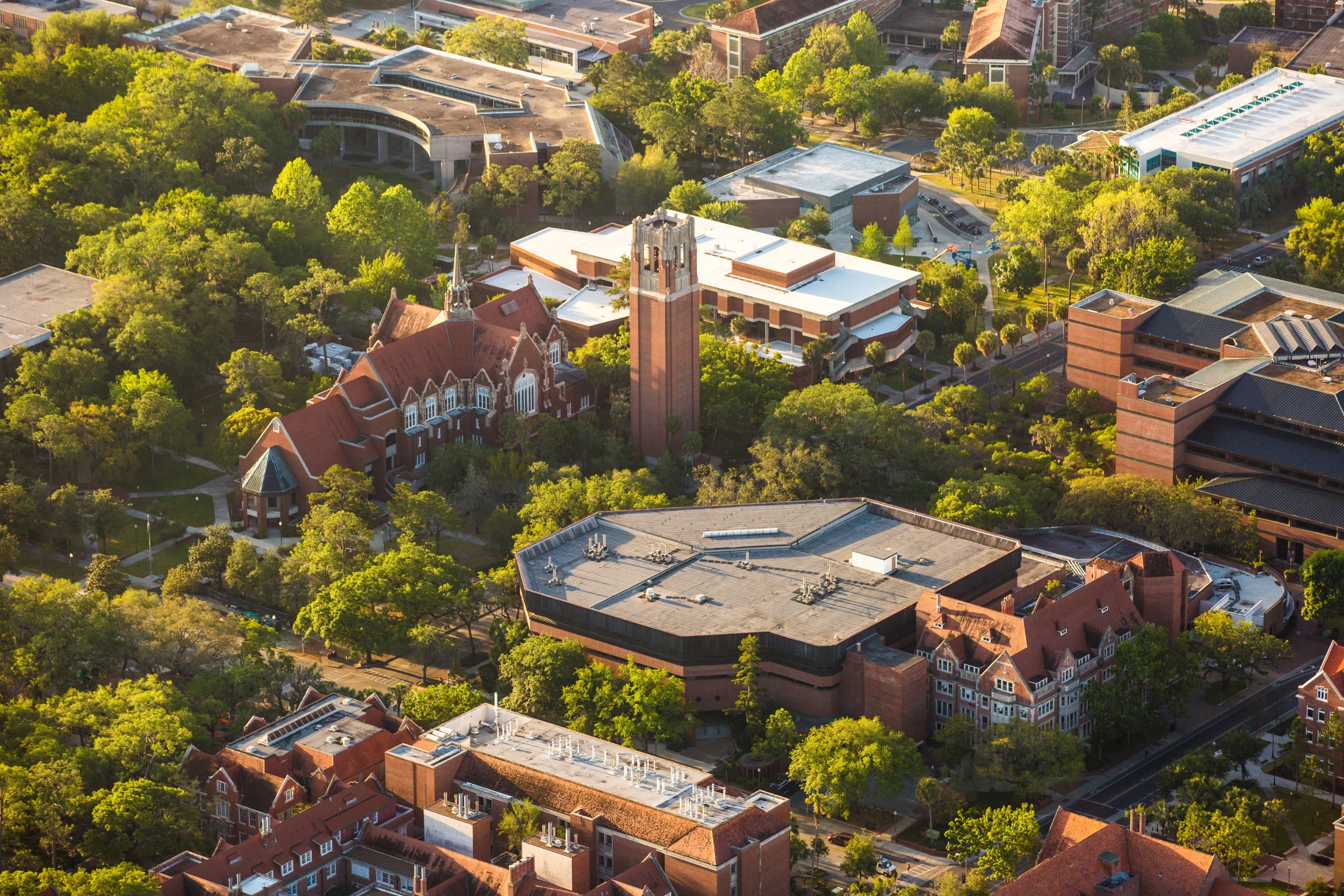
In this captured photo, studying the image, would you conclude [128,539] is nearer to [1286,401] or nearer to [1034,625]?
[1034,625]

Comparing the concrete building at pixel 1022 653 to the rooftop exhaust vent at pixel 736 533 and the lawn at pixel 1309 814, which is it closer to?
the lawn at pixel 1309 814

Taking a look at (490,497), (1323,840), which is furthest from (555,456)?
(1323,840)

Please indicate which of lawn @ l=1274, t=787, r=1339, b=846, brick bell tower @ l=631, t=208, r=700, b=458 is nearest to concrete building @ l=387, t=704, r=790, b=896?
lawn @ l=1274, t=787, r=1339, b=846

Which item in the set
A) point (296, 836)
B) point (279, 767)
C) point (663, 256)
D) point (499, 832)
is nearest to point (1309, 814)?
point (499, 832)

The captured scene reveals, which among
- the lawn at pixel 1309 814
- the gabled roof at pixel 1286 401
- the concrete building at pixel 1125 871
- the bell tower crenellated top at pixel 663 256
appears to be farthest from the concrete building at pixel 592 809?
the gabled roof at pixel 1286 401

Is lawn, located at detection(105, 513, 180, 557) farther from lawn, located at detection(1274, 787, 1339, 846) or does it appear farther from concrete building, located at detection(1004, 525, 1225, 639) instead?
lawn, located at detection(1274, 787, 1339, 846)

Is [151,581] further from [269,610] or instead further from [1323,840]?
[1323,840]
